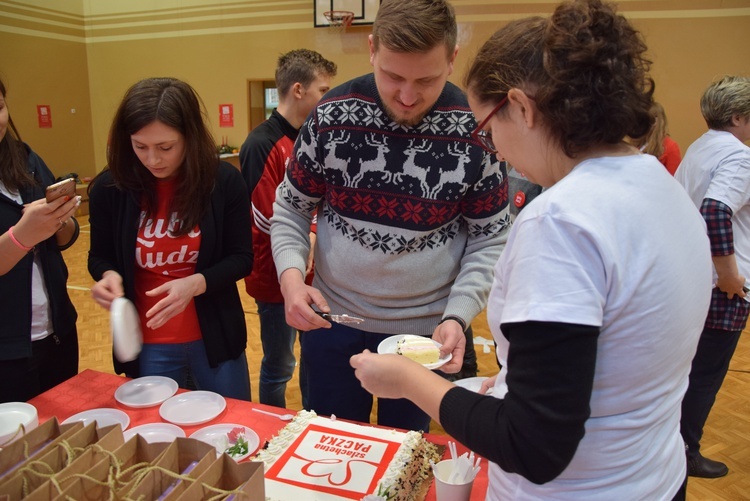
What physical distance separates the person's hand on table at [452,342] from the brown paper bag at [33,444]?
2.82 feet

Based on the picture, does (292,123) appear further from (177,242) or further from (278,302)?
(177,242)

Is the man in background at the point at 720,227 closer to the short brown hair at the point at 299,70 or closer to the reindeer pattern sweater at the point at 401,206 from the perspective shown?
the reindeer pattern sweater at the point at 401,206

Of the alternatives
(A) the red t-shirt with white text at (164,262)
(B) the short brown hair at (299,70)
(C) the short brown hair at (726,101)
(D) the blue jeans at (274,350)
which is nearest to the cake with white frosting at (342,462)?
(A) the red t-shirt with white text at (164,262)

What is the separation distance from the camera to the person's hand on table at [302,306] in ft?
5.13

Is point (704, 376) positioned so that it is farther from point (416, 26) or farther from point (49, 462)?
point (49, 462)

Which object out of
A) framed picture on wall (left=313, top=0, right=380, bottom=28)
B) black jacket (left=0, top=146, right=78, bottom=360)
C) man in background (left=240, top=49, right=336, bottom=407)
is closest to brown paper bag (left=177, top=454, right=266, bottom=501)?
black jacket (left=0, top=146, right=78, bottom=360)

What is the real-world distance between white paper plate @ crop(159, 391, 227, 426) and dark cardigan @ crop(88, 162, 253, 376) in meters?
0.27

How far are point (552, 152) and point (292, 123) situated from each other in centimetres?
240

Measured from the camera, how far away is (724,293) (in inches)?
100.0

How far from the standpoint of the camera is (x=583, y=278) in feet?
2.27

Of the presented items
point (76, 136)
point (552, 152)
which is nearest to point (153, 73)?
point (76, 136)

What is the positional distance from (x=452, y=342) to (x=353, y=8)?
7173mm

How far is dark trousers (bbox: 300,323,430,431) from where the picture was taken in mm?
1733

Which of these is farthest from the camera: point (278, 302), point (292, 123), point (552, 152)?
point (292, 123)
